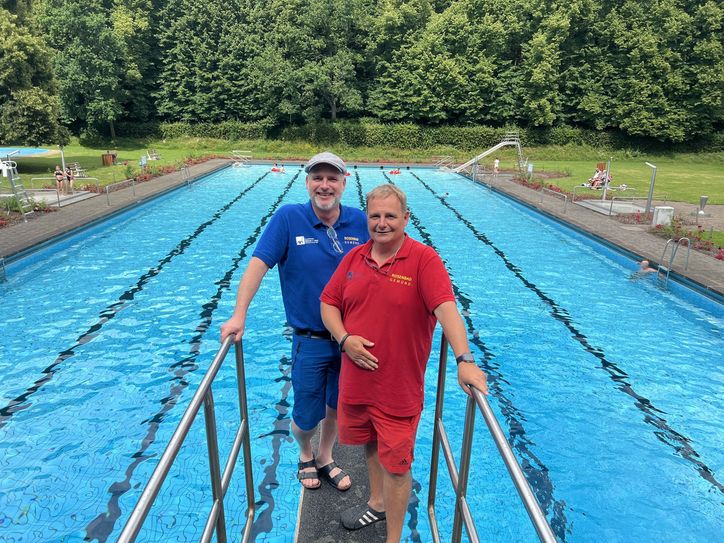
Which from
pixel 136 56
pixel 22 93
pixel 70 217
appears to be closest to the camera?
pixel 70 217

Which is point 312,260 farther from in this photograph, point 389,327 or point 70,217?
point 70,217

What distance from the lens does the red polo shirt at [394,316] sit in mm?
1964

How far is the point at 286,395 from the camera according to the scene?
4980 mm

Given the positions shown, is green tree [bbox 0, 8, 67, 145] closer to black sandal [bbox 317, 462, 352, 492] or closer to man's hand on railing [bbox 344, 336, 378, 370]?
black sandal [bbox 317, 462, 352, 492]

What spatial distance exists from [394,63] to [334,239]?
1398 inches

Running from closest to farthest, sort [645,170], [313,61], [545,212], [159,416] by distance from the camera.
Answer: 1. [159,416]
2. [545,212]
3. [645,170]
4. [313,61]

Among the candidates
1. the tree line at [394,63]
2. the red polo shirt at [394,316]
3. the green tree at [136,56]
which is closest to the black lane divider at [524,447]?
the red polo shirt at [394,316]

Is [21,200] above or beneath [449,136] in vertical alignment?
beneath

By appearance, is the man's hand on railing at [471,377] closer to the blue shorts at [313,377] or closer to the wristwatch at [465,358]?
the wristwatch at [465,358]

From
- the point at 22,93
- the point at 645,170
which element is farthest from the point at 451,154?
the point at 22,93

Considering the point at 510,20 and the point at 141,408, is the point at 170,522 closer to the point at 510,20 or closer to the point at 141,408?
the point at 141,408

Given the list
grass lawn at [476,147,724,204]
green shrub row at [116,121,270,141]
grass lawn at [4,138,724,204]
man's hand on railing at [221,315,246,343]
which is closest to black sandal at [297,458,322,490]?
man's hand on railing at [221,315,246,343]

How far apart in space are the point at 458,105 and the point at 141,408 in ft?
109

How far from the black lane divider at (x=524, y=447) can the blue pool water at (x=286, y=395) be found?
2cm
